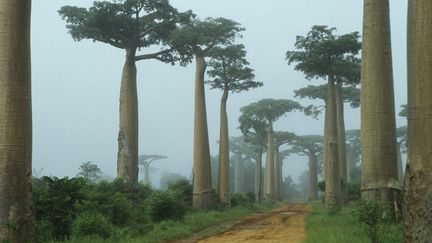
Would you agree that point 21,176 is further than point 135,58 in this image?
No

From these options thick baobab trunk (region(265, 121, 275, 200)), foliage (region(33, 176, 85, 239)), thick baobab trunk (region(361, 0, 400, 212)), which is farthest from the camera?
thick baobab trunk (region(265, 121, 275, 200))

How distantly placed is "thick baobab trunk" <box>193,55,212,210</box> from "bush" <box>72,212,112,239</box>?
13.3 m

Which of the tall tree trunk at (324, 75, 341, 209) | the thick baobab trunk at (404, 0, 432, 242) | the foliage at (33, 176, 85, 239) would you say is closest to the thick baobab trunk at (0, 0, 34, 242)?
the foliage at (33, 176, 85, 239)

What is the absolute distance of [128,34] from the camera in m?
22.8

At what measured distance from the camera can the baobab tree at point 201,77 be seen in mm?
24031

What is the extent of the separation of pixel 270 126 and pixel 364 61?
34.4m

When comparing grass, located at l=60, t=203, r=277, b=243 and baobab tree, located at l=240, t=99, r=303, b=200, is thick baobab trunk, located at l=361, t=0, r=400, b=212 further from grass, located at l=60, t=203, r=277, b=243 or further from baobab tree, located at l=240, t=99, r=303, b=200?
baobab tree, located at l=240, t=99, r=303, b=200

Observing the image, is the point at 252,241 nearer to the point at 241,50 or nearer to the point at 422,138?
the point at 422,138

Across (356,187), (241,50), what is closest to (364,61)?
(241,50)

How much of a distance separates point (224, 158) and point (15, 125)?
70.0 ft

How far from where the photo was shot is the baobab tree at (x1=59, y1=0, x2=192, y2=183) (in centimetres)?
2186

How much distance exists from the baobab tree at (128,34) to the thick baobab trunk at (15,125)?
11.9 meters

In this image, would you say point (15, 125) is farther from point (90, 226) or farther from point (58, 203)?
point (90, 226)

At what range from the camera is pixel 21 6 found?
9914 mm
